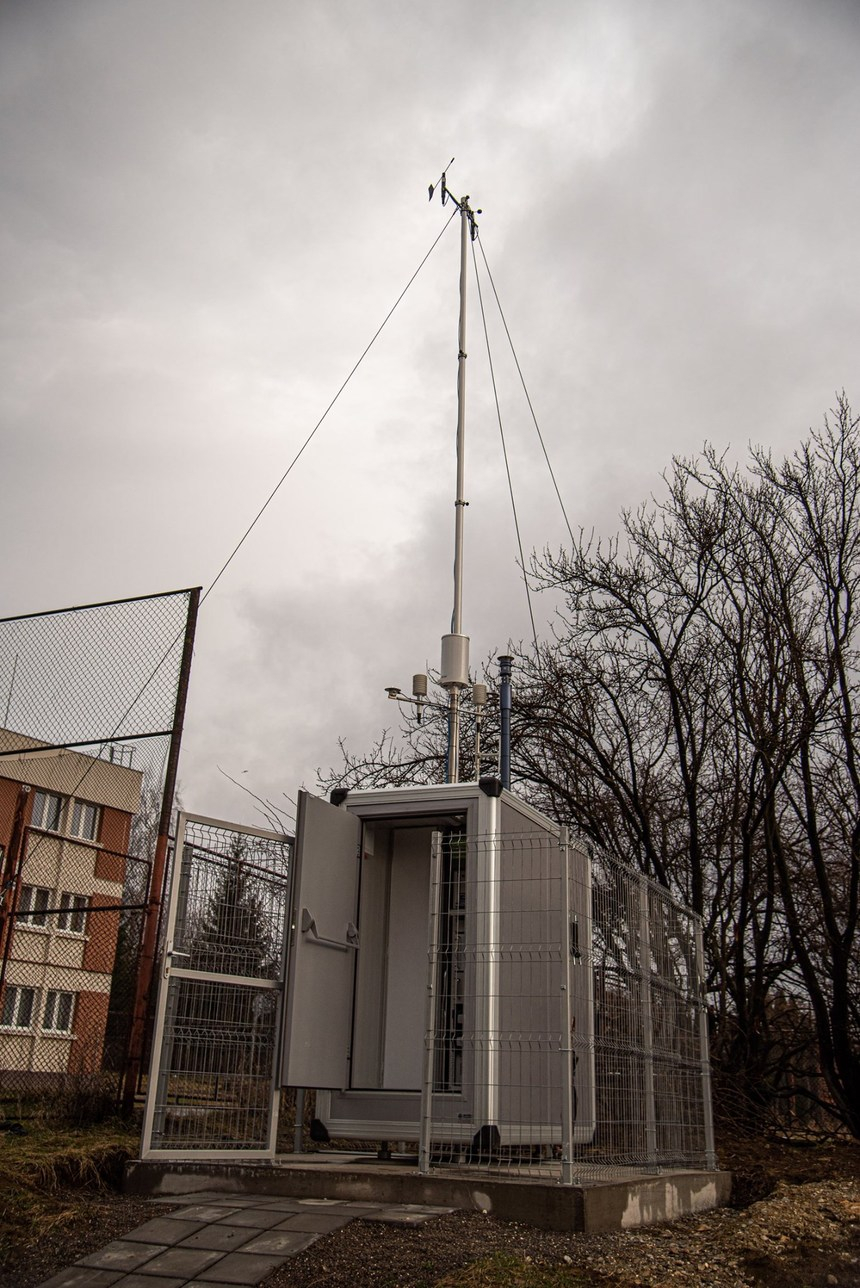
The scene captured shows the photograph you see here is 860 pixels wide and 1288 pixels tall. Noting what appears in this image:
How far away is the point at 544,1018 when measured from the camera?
22.4 feet

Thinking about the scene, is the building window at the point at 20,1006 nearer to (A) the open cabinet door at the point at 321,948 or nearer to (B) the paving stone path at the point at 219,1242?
(A) the open cabinet door at the point at 321,948

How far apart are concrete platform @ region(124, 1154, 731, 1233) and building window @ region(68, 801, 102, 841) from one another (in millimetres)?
15361

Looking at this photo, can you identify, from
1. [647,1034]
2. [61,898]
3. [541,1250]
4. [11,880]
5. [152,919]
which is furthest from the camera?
[61,898]

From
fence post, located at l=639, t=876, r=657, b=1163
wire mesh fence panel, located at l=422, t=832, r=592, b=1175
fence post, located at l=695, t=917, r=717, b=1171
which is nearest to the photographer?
wire mesh fence panel, located at l=422, t=832, r=592, b=1175

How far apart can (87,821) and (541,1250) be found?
18509mm

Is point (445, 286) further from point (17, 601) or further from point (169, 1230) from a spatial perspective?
point (169, 1230)

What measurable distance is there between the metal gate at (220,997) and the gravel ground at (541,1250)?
71 centimetres

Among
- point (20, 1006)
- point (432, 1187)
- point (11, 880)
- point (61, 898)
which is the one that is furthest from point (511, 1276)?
point (61, 898)

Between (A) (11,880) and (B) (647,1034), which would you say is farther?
(A) (11,880)

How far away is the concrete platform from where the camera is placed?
4.94 m

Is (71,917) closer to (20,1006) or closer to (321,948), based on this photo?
(20,1006)

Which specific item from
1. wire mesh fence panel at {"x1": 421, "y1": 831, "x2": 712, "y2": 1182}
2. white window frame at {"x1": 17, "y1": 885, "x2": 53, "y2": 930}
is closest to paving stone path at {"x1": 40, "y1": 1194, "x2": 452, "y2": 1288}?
wire mesh fence panel at {"x1": 421, "y1": 831, "x2": 712, "y2": 1182}

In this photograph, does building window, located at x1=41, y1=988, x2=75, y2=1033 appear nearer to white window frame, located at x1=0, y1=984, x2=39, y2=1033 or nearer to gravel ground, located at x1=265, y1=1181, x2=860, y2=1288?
white window frame, located at x1=0, y1=984, x2=39, y2=1033

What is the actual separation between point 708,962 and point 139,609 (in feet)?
26.6
